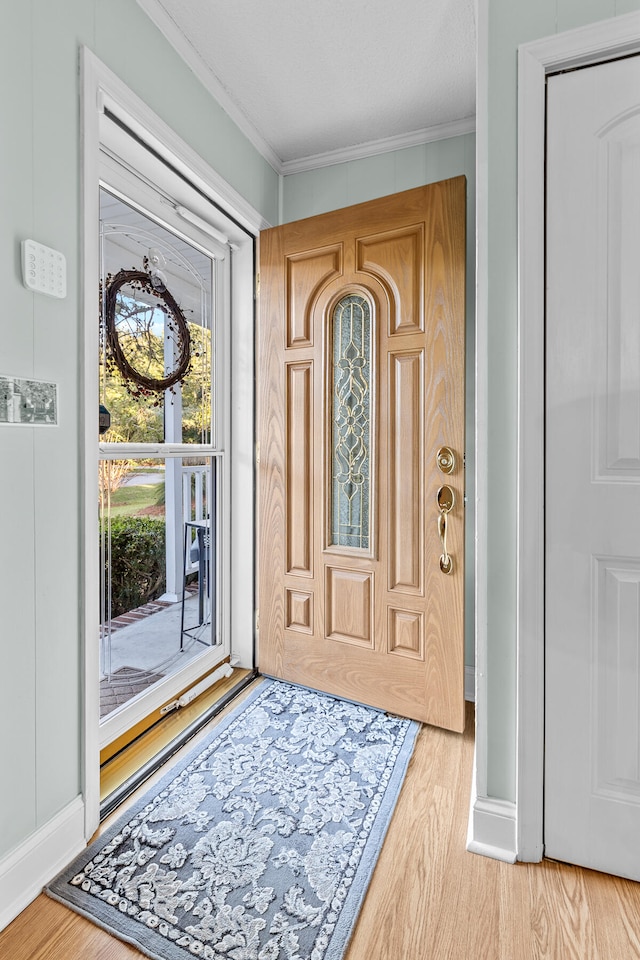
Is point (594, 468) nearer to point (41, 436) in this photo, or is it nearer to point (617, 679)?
point (617, 679)

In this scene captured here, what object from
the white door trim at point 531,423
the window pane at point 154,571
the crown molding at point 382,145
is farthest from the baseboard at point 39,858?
the crown molding at point 382,145

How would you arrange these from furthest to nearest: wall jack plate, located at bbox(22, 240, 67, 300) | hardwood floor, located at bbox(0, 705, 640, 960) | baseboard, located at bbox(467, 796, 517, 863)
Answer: baseboard, located at bbox(467, 796, 517, 863) < wall jack plate, located at bbox(22, 240, 67, 300) < hardwood floor, located at bbox(0, 705, 640, 960)

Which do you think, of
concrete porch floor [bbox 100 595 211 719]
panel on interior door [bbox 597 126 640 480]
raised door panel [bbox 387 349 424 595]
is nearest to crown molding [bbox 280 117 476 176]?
raised door panel [bbox 387 349 424 595]

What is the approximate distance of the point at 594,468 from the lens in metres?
1.32

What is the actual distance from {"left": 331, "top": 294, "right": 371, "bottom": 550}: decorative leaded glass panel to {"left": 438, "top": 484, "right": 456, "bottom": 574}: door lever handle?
1.09 ft

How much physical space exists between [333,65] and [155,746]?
8.62ft

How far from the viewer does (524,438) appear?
53.7 inches

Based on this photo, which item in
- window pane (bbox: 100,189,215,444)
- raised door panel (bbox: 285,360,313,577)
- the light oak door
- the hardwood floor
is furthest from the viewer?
raised door panel (bbox: 285,360,313,577)

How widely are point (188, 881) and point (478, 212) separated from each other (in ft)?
6.29

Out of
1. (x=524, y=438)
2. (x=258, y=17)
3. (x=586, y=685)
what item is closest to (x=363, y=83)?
(x=258, y=17)

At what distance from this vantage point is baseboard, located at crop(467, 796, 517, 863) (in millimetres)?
1402

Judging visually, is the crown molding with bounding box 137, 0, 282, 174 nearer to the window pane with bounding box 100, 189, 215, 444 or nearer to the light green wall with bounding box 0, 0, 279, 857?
the light green wall with bounding box 0, 0, 279, 857

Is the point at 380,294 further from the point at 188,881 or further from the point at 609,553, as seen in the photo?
the point at 188,881

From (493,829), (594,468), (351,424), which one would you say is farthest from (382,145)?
(493,829)
